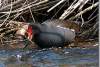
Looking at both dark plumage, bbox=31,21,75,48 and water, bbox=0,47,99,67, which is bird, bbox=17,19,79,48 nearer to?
dark plumage, bbox=31,21,75,48

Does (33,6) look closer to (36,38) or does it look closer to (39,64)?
(36,38)

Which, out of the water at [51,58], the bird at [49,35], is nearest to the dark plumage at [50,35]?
the bird at [49,35]

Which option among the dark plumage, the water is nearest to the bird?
the dark plumage

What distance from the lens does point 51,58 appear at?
588cm

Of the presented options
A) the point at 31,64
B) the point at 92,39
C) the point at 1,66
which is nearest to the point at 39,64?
the point at 31,64

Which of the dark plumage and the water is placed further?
the dark plumage

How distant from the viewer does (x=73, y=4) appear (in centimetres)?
728

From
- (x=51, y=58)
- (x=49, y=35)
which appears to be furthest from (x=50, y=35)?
(x=51, y=58)

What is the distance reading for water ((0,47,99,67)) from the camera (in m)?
5.41

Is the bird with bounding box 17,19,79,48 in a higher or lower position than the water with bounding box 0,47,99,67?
higher

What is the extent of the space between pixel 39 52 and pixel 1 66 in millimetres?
986

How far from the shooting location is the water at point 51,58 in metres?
5.41

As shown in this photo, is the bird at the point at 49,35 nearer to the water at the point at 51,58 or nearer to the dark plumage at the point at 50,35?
the dark plumage at the point at 50,35

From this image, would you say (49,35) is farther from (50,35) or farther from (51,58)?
(51,58)
